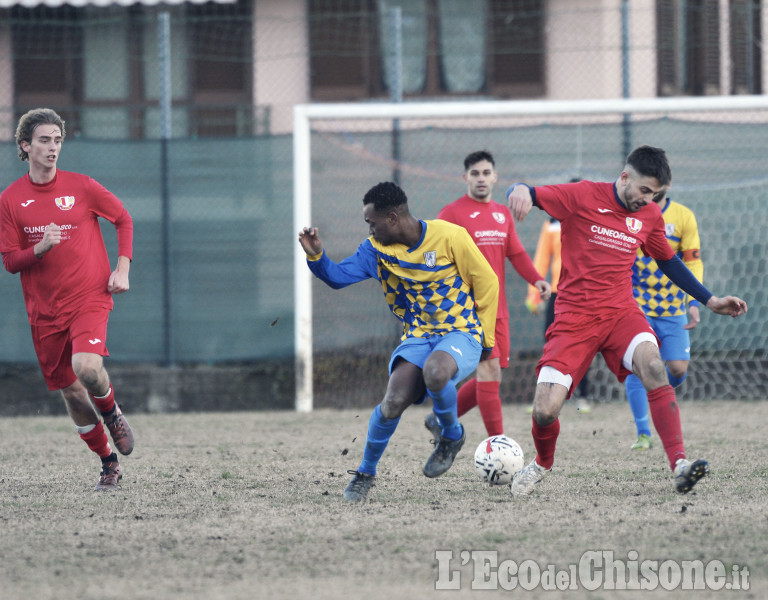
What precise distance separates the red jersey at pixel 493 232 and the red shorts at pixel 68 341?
2.36 m

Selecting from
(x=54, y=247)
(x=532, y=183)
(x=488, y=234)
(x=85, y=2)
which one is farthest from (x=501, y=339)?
(x=85, y=2)

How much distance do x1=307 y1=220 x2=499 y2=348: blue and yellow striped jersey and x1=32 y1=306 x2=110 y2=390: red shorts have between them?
123 cm

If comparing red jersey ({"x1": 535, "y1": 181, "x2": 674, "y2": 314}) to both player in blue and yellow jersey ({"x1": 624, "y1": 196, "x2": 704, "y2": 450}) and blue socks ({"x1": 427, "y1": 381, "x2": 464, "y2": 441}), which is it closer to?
blue socks ({"x1": 427, "y1": 381, "x2": 464, "y2": 441})

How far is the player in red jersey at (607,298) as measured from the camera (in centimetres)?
510

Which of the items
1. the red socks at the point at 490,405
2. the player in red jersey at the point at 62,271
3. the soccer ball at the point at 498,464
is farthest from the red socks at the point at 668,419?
the player in red jersey at the point at 62,271

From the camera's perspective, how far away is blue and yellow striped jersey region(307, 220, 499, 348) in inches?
203

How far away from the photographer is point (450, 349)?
507 cm

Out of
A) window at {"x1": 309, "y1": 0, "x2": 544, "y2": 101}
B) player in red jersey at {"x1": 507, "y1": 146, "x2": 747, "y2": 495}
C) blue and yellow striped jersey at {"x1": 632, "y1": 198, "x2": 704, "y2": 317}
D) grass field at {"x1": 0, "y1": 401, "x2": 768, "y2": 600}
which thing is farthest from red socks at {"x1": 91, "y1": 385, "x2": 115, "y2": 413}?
window at {"x1": 309, "y1": 0, "x2": 544, "y2": 101}

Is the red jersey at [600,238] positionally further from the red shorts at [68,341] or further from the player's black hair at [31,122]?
the player's black hair at [31,122]

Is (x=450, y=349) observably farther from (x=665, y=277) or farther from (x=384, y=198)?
(x=665, y=277)

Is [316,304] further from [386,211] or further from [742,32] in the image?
[742,32]

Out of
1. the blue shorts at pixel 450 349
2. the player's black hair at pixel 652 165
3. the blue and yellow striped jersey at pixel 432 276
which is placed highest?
the player's black hair at pixel 652 165

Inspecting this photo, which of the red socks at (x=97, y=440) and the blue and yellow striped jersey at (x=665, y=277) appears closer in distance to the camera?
the red socks at (x=97, y=440)

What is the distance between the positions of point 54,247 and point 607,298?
2.91 metres
